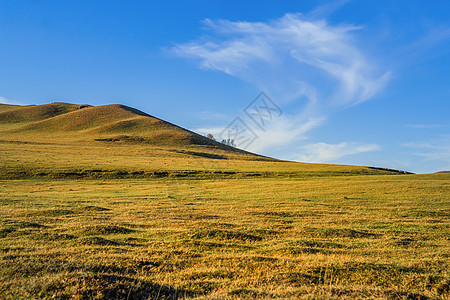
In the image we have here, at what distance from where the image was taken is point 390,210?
952 inches

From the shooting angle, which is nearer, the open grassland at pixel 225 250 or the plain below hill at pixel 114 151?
the open grassland at pixel 225 250

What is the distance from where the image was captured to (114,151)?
79438 millimetres

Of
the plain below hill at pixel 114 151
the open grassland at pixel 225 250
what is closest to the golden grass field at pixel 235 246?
the open grassland at pixel 225 250

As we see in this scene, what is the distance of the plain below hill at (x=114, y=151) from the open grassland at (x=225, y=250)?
26473 mm

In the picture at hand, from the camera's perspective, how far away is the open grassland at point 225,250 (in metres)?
7.99

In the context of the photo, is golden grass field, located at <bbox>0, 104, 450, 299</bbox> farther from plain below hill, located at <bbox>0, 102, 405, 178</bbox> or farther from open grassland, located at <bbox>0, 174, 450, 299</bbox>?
plain below hill, located at <bbox>0, 102, 405, 178</bbox>

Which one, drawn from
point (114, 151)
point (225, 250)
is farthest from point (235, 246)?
point (114, 151)

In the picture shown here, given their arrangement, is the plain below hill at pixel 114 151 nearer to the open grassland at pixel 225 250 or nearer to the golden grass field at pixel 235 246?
the golden grass field at pixel 235 246

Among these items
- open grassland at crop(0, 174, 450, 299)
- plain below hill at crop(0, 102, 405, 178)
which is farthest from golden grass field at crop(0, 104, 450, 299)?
plain below hill at crop(0, 102, 405, 178)

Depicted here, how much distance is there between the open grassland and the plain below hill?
86.9ft

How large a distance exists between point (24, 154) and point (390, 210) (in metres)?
65.3

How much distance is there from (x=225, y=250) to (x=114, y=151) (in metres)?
72.2

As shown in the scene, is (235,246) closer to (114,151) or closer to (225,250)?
(225,250)

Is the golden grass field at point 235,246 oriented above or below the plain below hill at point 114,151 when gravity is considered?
below
